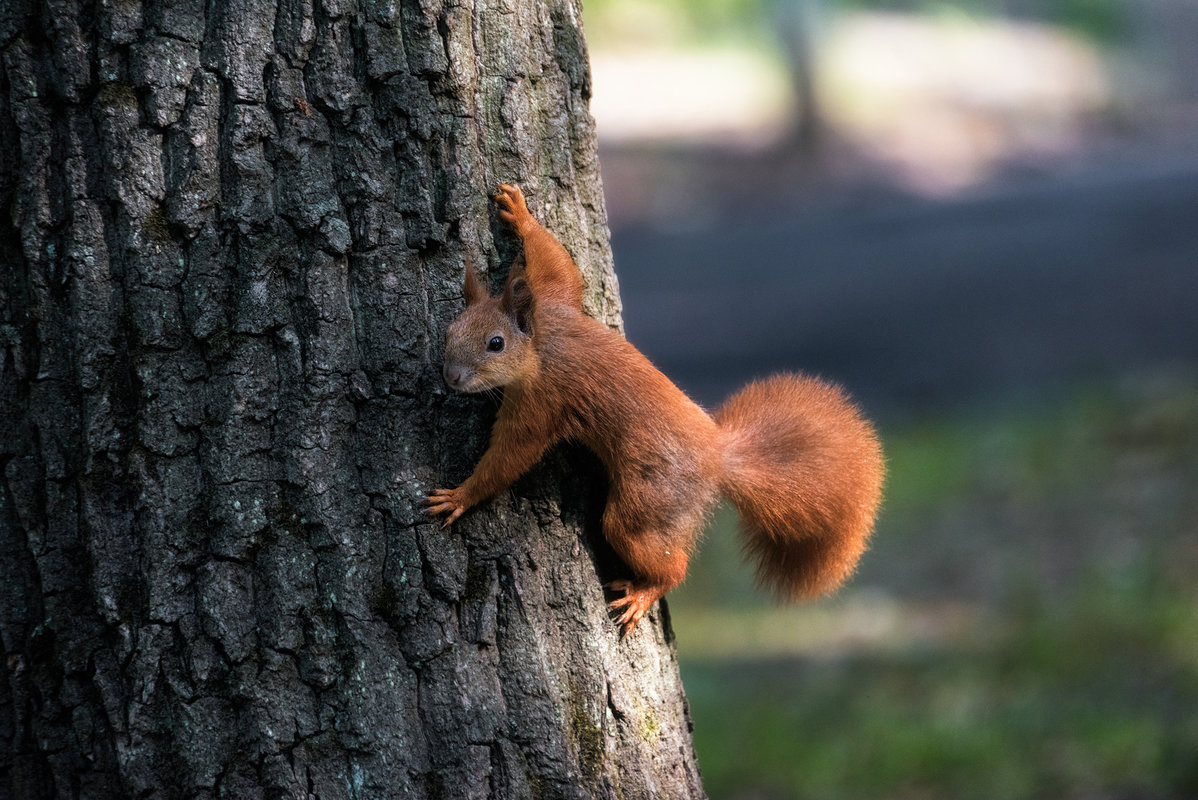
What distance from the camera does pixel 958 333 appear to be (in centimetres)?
957

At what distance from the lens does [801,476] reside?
8.09 feet

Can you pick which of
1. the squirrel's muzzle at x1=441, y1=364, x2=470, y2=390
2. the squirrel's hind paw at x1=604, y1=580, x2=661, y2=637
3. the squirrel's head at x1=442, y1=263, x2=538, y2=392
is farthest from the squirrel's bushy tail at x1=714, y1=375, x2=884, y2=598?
the squirrel's muzzle at x1=441, y1=364, x2=470, y2=390

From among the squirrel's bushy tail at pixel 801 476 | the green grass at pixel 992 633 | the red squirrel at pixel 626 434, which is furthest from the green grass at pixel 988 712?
the red squirrel at pixel 626 434

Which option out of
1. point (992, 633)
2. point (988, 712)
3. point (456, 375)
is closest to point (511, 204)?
point (456, 375)

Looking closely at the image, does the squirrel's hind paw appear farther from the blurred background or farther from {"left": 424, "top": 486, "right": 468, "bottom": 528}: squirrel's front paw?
the blurred background

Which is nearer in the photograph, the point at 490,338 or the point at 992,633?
the point at 490,338

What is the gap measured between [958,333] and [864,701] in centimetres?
557

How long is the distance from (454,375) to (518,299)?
0.73 ft

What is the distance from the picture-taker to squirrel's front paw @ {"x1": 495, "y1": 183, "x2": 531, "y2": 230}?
7.32 feet

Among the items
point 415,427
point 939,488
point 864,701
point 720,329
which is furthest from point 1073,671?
point 720,329

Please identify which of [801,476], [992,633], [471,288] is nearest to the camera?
[471,288]

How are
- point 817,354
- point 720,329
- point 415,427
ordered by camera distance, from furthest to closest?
point 720,329 < point 817,354 < point 415,427

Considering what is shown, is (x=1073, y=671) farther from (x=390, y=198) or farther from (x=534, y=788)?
(x=390, y=198)

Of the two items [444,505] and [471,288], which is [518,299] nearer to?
[471,288]
